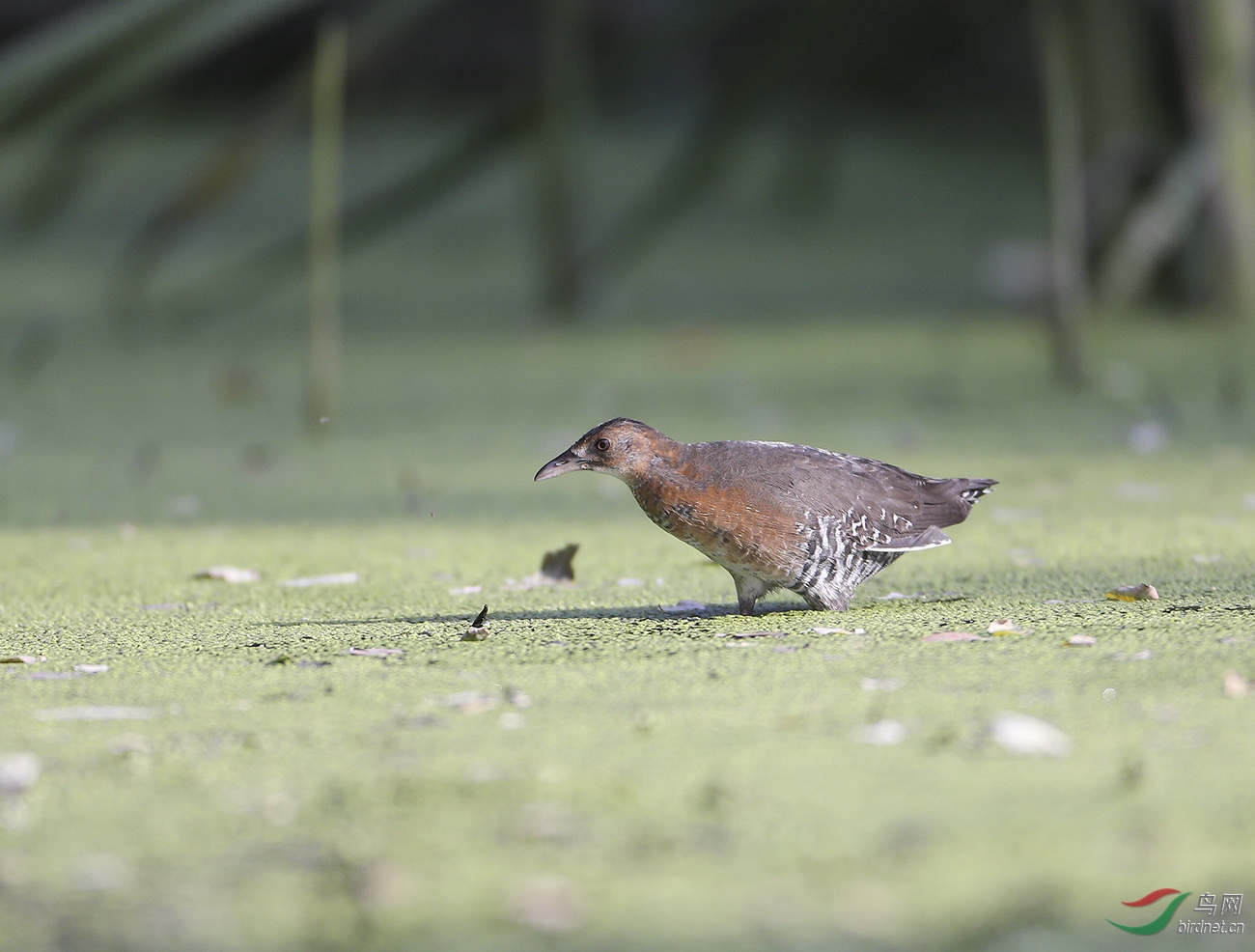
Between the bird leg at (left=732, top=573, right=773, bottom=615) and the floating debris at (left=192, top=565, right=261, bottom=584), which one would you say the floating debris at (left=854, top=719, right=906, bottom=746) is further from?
the floating debris at (left=192, top=565, right=261, bottom=584)

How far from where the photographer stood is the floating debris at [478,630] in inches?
86.5

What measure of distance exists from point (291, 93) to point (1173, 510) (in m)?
2.63

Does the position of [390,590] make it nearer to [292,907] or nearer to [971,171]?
[292,907]

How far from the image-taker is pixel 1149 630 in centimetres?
212

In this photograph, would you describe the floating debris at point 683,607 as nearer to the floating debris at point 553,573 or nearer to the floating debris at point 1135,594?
the floating debris at point 553,573

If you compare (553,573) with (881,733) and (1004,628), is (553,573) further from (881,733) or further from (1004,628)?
(881,733)

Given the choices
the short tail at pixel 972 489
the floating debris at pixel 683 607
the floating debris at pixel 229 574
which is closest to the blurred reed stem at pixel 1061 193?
the short tail at pixel 972 489

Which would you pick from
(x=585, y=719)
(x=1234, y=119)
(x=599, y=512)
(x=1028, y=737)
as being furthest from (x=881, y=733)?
(x=1234, y=119)

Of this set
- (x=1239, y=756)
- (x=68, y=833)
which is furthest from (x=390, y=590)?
(x=1239, y=756)

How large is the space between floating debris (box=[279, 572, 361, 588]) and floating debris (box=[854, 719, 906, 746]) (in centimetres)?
118

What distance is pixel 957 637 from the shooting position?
2119 mm

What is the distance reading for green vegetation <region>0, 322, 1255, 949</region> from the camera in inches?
53.7

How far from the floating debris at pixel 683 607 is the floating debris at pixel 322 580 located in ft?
1.80

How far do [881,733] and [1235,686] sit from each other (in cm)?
42
